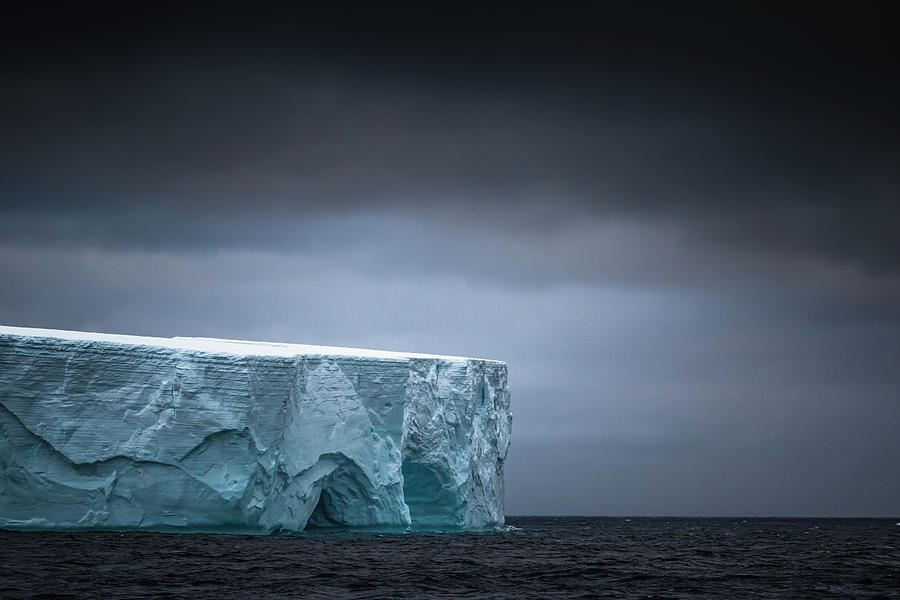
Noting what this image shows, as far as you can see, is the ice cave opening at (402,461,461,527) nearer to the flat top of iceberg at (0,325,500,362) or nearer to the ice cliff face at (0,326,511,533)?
the ice cliff face at (0,326,511,533)

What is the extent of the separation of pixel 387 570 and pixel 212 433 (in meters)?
6.50

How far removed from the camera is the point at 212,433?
2011 cm

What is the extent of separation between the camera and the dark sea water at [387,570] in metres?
12.6

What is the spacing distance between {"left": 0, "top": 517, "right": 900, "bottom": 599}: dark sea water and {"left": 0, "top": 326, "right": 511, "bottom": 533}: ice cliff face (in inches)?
32.6

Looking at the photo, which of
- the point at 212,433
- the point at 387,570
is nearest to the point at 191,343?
the point at 212,433

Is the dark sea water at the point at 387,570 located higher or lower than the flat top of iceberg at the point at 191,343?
lower

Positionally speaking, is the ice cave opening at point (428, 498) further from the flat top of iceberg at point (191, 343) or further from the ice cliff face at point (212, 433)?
the flat top of iceberg at point (191, 343)

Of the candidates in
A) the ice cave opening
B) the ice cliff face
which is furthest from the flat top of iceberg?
the ice cave opening

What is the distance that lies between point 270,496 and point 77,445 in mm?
4367

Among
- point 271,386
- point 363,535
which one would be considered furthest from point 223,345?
point 363,535

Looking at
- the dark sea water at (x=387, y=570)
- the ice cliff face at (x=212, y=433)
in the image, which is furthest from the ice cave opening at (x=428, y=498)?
the dark sea water at (x=387, y=570)

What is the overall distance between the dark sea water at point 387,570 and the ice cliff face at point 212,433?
83 cm

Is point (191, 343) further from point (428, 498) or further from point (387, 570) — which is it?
point (387, 570)

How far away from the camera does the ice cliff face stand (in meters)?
18.8
